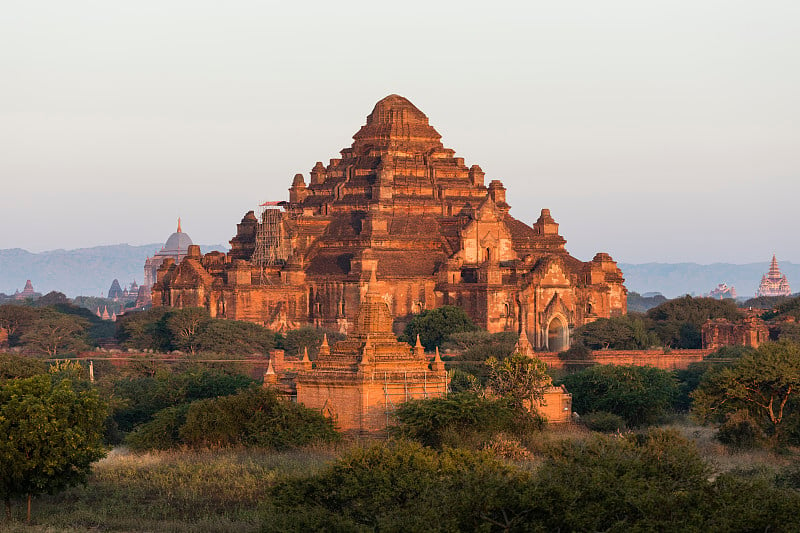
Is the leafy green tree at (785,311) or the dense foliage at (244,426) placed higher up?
the leafy green tree at (785,311)

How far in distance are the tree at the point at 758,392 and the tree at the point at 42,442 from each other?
24189 mm

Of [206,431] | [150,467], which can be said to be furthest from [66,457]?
[206,431]

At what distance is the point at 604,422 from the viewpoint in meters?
65.2

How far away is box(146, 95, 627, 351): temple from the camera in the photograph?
109 meters

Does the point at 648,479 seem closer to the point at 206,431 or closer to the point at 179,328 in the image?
the point at 206,431

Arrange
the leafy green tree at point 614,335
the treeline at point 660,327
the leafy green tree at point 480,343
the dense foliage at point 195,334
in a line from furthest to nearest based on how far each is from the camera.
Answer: the treeline at point 660,327, the leafy green tree at point 614,335, the dense foliage at point 195,334, the leafy green tree at point 480,343

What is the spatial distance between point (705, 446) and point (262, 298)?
54335 millimetres

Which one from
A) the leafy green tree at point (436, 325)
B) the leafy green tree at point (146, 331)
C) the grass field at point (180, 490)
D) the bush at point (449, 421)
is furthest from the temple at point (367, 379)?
the leafy green tree at point (146, 331)

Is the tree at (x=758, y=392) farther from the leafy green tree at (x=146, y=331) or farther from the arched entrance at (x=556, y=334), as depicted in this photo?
the leafy green tree at (x=146, y=331)

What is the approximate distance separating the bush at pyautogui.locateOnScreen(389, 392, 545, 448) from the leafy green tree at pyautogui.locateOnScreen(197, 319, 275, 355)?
4636 cm

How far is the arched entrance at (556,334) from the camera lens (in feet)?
354

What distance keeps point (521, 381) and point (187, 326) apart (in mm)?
46442

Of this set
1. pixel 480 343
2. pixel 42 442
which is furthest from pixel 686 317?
pixel 42 442

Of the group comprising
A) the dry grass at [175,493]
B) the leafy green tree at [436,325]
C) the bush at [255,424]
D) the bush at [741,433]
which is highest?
the leafy green tree at [436,325]
